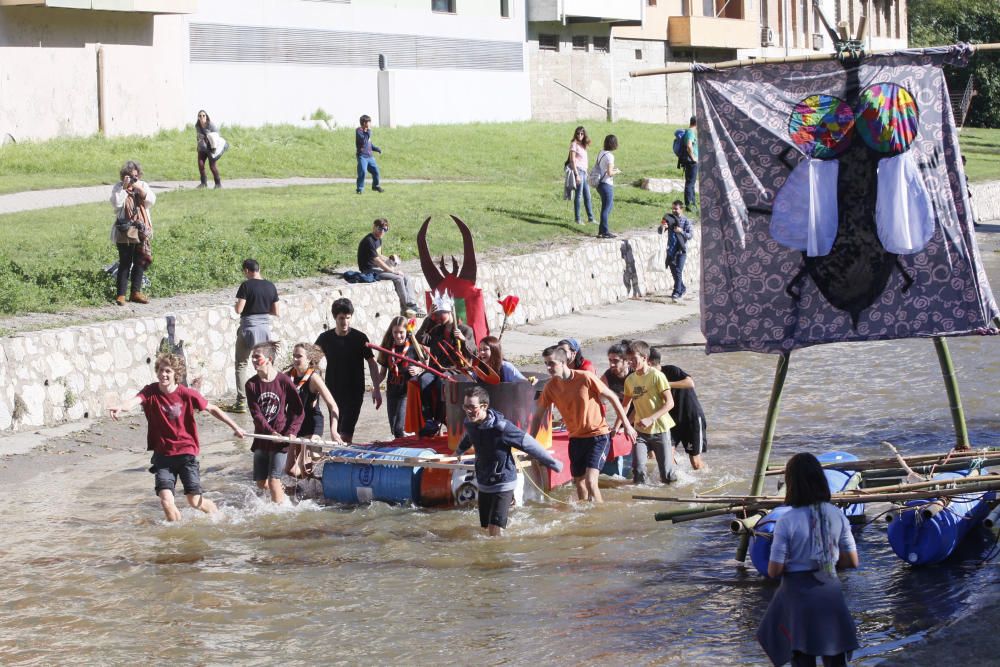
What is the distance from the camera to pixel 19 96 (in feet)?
100

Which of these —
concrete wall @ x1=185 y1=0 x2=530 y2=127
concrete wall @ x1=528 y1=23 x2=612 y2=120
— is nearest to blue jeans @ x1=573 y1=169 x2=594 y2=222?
concrete wall @ x1=185 y1=0 x2=530 y2=127

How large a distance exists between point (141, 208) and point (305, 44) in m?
21.4

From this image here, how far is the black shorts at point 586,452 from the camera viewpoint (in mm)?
12041

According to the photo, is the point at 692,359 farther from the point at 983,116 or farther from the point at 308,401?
the point at 983,116

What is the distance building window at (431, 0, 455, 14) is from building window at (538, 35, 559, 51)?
4370 mm

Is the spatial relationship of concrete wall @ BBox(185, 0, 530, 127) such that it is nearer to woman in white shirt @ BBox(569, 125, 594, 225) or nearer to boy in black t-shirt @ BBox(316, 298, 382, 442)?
woman in white shirt @ BBox(569, 125, 594, 225)

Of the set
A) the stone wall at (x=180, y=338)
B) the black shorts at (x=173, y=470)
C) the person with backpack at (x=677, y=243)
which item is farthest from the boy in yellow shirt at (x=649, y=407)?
the person with backpack at (x=677, y=243)

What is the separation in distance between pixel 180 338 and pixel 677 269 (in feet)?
35.2

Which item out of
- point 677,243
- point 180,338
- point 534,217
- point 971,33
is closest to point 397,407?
point 180,338

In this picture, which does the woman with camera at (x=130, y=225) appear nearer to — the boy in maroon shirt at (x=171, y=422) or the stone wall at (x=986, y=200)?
the boy in maroon shirt at (x=171, y=422)

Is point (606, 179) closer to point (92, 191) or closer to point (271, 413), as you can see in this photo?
point (92, 191)

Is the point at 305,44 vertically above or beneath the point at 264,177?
above

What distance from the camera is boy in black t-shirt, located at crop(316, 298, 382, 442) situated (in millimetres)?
13516

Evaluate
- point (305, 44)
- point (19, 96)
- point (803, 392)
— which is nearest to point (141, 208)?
point (803, 392)
